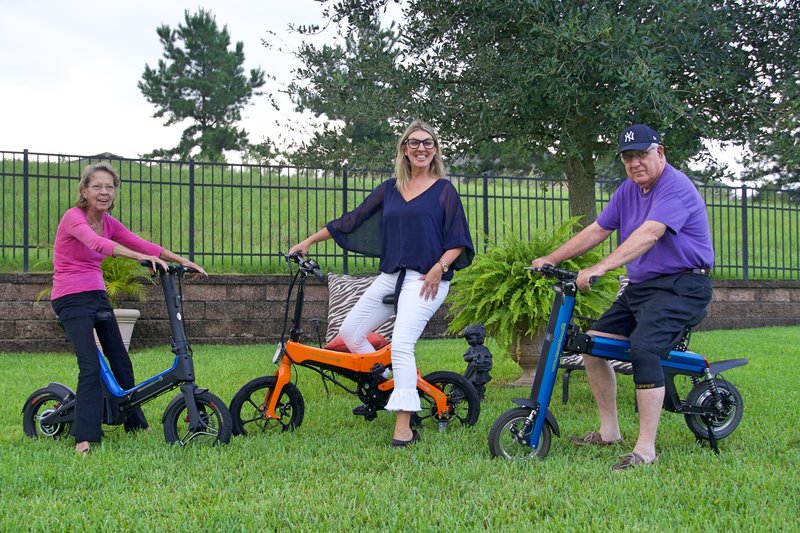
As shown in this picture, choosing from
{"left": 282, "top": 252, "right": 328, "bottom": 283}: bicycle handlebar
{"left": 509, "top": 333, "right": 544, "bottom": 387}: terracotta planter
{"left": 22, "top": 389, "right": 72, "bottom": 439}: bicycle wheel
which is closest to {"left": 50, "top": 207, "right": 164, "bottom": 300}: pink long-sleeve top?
{"left": 22, "top": 389, "right": 72, "bottom": 439}: bicycle wheel

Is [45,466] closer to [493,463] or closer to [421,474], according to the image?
[421,474]

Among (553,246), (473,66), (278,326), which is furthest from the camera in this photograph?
(278,326)

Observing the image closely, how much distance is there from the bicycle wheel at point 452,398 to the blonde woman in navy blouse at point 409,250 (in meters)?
0.50

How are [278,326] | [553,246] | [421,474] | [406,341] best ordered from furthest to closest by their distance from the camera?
[278,326]
[553,246]
[406,341]
[421,474]

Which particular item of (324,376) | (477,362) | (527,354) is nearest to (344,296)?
(527,354)

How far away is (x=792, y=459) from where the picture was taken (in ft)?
15.5

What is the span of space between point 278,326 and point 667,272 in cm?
795

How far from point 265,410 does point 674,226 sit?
2855mm

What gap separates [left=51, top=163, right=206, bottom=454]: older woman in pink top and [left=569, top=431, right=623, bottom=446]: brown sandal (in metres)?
2.63

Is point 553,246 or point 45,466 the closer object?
point 45,466

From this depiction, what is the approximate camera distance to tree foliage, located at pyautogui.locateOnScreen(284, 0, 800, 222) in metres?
9.13

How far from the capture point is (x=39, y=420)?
18.0ft

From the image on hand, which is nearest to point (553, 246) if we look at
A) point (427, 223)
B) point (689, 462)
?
point (427, 223)

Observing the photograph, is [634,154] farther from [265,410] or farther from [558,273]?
[265,410]
